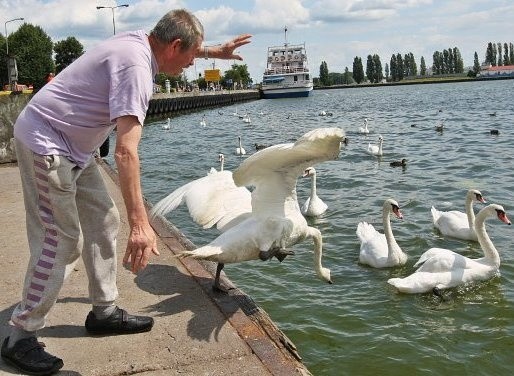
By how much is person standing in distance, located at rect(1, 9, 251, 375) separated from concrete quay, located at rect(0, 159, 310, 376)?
1.24 ft

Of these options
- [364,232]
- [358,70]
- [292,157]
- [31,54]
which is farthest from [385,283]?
[358,70]

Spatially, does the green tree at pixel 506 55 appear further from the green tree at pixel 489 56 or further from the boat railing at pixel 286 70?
the boat railing at pixel 286 70

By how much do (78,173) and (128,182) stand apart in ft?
1.89

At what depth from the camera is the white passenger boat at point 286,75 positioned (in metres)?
89.9

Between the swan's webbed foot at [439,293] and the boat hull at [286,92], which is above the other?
the boat hull at [286,92]

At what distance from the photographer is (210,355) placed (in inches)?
152

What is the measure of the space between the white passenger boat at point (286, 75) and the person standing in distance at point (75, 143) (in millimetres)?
87023

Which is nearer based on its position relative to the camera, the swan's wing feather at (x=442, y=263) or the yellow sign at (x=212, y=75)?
the swan's wing feather at (x=442, y=263)

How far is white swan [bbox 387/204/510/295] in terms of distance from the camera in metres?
7.12

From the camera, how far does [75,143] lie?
137 inches

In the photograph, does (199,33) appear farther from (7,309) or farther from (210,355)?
(7,309)

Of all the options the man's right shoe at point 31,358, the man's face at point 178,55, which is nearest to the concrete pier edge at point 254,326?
the man's right shoe at point 31,358

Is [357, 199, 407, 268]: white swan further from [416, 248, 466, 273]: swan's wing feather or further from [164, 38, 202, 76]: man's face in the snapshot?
[164, 38, 202, 76]: man's face

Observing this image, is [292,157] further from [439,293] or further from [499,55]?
[499,55]
